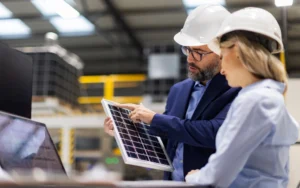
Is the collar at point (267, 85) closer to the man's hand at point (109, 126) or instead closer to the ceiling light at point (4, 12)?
the man's hand at point (109, 126)

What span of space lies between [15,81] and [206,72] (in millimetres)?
902

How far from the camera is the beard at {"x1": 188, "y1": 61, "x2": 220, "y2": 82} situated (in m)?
2.30

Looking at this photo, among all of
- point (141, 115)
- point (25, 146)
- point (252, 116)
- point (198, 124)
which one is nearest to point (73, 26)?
point (141, 115)

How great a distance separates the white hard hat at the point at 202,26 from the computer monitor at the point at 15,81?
2.50 feet

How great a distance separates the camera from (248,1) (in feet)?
28.6

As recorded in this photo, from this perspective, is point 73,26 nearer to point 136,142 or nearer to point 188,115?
point 188,115

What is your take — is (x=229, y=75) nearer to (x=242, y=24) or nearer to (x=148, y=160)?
(x=242, y=24)

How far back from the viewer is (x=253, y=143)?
4.61ft

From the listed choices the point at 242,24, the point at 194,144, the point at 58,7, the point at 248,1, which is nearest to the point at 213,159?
the point at 242,24

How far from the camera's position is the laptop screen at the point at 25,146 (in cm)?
164

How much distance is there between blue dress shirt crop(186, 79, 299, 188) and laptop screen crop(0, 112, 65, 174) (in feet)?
1.99

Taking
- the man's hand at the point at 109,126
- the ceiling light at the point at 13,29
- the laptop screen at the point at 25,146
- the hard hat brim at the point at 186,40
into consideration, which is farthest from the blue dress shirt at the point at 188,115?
the ceiling light at the point at 13,29

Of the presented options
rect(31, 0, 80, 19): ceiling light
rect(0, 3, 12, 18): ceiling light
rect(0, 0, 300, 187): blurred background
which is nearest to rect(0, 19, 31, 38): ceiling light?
rect(0, 0, 300, 187): blurred background

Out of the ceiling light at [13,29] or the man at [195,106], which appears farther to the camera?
the ceiling light at [13,29]
